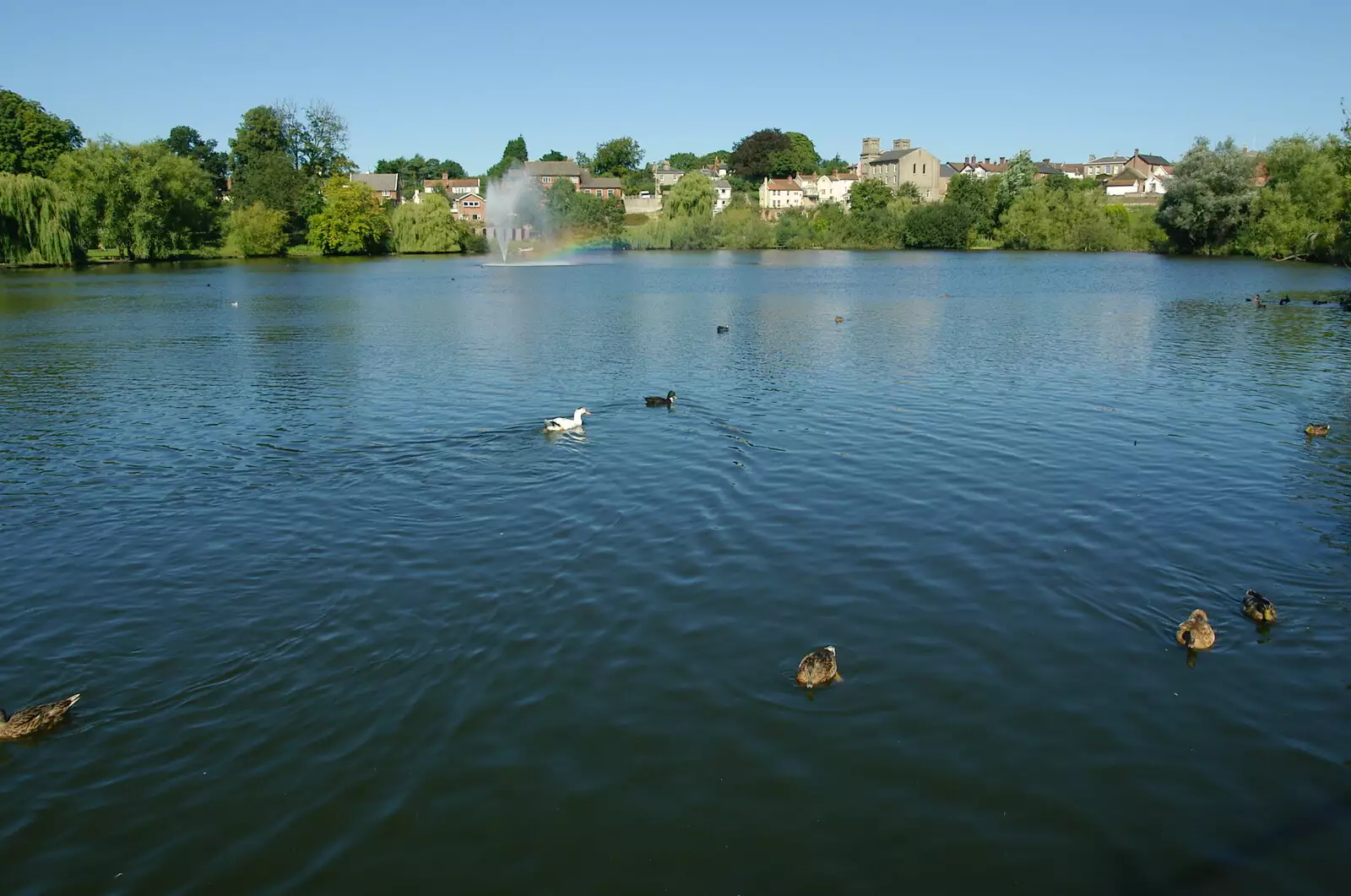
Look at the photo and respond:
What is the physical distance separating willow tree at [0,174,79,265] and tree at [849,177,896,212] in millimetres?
104468

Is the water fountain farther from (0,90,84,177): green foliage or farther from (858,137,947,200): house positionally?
(858,137,947,200): house

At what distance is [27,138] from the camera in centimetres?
11119

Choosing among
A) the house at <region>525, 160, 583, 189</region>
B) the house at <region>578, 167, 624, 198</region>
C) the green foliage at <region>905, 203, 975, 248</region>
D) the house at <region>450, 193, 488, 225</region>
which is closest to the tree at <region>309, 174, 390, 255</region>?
the house at <region>450, 193, 488, 225</region>

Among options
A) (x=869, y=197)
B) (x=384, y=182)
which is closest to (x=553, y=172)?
(x=384, y=182)

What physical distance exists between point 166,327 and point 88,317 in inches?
274

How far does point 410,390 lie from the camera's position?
93.8 feet

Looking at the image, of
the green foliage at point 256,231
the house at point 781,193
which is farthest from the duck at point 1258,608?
the house at point 781,193

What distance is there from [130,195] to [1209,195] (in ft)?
369

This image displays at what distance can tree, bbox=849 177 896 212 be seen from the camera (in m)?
142

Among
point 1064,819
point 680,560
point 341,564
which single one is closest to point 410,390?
point 341,564

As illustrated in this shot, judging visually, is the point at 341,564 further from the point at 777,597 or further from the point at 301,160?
the point at 301,160

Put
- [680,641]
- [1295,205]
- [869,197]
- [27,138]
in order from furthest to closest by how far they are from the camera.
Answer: [869,197] → [27,138] → [1295,205] → [680,641]

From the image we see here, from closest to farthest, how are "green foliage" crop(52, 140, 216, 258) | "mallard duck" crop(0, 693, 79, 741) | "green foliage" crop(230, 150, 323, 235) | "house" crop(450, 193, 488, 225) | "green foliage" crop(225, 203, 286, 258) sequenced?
1. "mallard duck" crop(0, 693, 79, 741)
2. "green foliage" crop(52, 140, 216, 258)
3. "green foliage" crop(225, 203, 286, 258)
4. "green foliage" crop(230, 150, 323, 235)
5. "house" crop(450, 193, 488, 225)

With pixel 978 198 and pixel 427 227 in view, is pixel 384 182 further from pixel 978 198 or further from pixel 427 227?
pixel 978 198
